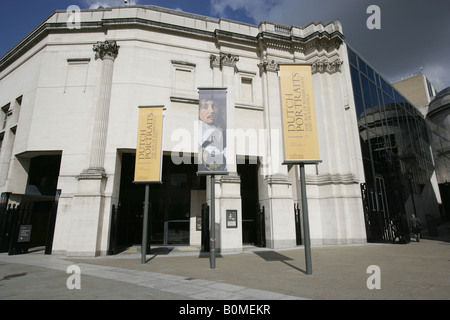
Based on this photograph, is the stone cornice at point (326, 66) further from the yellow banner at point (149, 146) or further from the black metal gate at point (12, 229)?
the black metal gate at point (12, 229)

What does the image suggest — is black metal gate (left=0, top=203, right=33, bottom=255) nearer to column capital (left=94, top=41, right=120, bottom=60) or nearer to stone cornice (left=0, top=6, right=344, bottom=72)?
column capital (left=94, top=41, right=120, bottom=60)

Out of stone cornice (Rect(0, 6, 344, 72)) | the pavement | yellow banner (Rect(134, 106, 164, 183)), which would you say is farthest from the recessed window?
the pavement

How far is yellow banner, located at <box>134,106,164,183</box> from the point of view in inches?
472

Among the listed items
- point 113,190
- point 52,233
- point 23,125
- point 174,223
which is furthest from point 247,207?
point 23,125

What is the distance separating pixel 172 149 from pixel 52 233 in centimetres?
835

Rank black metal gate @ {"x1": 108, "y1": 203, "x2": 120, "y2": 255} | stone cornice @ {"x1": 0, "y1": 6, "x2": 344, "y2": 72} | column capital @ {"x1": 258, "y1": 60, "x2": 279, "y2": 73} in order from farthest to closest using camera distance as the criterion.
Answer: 1. column capital @ {"x1": 258, "y1": 60, "x2": 279, "y2": 73}
2. stone cornice @ {"x1": 0, "y1": 6, "x2": 344, "y2": 72}
3. black metal gate @ {"x1": 108, "y1": 203, "x2": 120, "y2": 255}

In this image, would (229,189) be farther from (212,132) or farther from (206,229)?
(212,132)

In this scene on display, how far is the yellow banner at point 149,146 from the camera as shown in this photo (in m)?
12.0

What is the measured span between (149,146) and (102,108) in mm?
5634

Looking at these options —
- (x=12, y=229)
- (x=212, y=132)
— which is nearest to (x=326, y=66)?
(x=212, y=132)

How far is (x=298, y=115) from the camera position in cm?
920

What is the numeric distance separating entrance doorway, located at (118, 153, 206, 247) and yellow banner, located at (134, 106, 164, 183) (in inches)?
241

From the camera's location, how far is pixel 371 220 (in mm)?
17938
